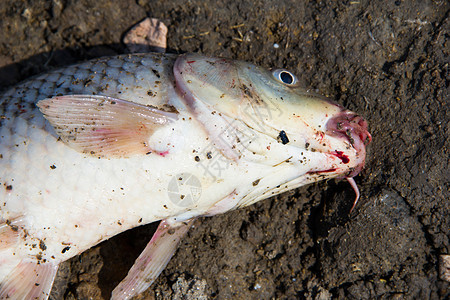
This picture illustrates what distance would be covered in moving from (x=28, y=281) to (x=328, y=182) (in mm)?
2860

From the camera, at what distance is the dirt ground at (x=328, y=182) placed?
3.60 m

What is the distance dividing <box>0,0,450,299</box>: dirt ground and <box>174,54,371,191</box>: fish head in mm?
669

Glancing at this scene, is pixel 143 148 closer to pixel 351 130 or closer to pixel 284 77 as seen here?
pixel 284 77

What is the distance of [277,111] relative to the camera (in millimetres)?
3080

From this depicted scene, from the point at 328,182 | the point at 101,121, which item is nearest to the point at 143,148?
the point at 101,121

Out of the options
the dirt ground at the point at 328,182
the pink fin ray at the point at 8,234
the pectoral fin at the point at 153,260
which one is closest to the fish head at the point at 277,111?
the dirt ground at the point at 328,182

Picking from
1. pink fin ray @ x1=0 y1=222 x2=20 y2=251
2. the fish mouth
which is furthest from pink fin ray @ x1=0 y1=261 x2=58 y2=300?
the fish mouth

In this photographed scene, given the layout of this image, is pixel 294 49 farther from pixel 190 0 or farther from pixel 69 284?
pixel 69 284

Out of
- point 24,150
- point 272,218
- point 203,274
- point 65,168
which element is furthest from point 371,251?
point 24,150

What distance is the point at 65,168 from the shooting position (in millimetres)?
2963

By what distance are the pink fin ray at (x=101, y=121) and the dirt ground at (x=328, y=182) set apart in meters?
1.31

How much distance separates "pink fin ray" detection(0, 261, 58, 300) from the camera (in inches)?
124

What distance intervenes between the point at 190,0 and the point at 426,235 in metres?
3.38

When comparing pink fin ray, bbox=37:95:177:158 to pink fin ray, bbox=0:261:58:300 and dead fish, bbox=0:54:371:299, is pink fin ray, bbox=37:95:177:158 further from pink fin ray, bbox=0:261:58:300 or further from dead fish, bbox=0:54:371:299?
pink fin ray, bbox=0:261:58:300
